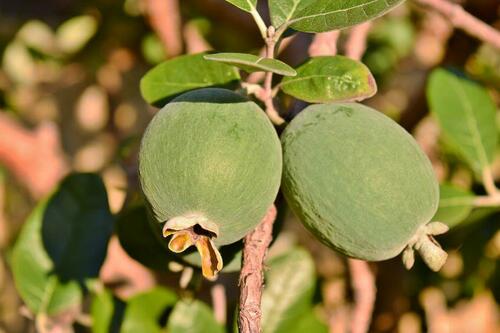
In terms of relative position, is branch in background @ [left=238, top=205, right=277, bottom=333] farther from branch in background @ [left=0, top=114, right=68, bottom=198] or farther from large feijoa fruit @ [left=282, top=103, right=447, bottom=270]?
branch in background @ [left=0, top=114, right=68, bottom=198]

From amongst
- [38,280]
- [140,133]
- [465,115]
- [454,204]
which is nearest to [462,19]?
[465,115]

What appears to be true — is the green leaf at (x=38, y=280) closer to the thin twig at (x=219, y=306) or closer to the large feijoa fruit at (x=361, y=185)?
the thin twig at (x=219, y=306)

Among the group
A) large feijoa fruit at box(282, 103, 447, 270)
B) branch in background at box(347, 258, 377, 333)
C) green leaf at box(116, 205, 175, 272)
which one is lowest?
branch in background at box(347, 258, 377, 333)

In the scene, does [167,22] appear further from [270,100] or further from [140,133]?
[270,100]

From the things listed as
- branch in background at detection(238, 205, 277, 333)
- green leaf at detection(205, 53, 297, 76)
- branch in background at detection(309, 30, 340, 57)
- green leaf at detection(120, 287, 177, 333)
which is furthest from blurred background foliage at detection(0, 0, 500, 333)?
green leaf at detection(205, 53, 297, 76)

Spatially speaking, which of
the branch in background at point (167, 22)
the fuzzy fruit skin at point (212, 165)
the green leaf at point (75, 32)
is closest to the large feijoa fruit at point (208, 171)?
the fuzzy fruit skin at point (212, 165)

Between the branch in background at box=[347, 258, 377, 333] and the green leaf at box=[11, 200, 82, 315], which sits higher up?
the green leaf at box=[11, 200, 82, 315]
